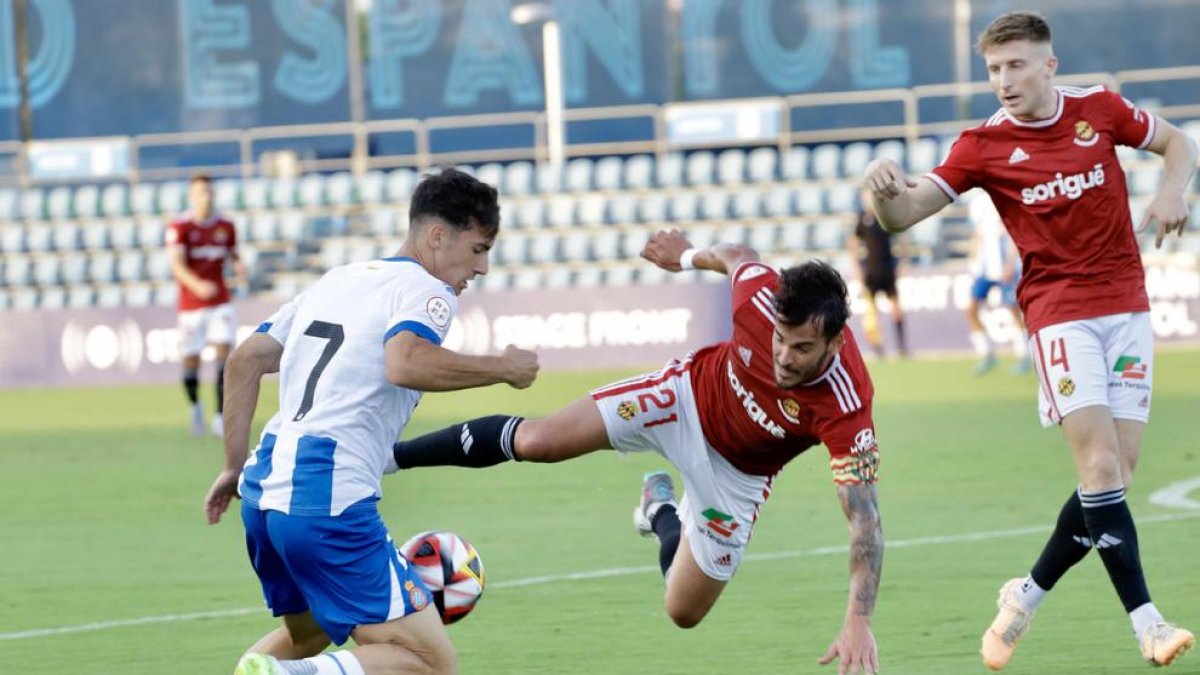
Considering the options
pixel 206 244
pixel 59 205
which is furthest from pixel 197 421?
pixel 59 205

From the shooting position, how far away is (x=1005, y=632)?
22.5 feet

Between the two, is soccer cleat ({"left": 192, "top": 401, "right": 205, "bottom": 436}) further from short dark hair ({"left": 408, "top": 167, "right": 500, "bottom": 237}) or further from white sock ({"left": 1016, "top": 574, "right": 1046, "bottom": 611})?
short dark hair ({"left": 408, "top": 167, "right": 500, "bottom": 237})

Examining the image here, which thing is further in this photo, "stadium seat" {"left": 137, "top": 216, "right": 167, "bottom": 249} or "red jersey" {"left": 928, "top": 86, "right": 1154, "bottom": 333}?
"stadium seat" {"left": 137, "top": 216, "right": 167, "bottom": 249}

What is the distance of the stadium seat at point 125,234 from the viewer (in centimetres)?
Result: 2948

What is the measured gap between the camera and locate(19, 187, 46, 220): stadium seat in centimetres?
3020

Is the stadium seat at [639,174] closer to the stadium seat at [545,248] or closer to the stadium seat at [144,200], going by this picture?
the stadium seat at [545,248]

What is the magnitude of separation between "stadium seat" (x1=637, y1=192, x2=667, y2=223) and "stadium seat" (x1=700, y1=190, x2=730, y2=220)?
1.85 feet

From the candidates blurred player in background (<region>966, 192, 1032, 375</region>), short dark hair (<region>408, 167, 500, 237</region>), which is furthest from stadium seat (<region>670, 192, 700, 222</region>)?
short dark hair (<region>408, 167, 500, 237</region>)

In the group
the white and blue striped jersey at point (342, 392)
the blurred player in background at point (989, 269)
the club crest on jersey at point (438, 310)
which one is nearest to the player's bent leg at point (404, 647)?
the white and blue striped jersey at point (342, 392)

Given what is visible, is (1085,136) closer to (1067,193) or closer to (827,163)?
(1067,193)

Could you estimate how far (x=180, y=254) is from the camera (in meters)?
17.6

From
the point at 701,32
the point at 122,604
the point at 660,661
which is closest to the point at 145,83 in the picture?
the point at 701,32

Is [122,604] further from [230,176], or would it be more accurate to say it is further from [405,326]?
[230,176]

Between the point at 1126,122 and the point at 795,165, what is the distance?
21.3 m
